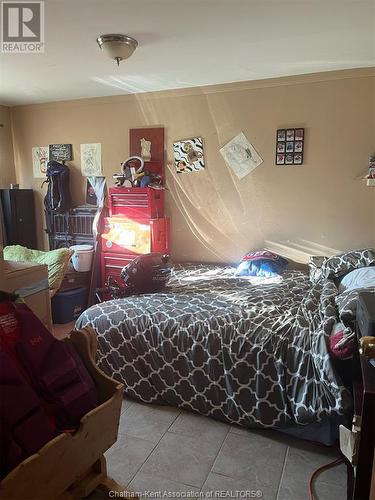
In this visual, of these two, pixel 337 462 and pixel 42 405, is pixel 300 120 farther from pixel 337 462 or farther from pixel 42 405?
pixel 42 405

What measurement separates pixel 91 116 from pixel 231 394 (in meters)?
3.28

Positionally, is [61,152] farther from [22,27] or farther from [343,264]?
[343,264]

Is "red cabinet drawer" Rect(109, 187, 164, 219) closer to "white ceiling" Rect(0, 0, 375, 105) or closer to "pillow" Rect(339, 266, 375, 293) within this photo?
"white ceiling" Rect(0, 0, 375, 105)

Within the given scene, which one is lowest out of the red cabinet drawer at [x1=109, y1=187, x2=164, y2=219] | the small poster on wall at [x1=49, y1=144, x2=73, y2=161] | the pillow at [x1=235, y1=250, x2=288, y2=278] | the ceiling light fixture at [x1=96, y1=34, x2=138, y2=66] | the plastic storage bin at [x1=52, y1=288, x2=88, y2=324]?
the plastic storage bin at [x1=52, y1=288, x2=88, y2=324]

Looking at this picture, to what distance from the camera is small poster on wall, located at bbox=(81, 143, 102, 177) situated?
13.4ft

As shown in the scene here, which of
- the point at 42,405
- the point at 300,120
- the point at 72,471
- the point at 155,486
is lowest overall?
the point at 155,486

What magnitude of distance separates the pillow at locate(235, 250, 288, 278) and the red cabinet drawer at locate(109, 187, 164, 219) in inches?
41.0

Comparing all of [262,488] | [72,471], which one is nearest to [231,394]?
[262,488]

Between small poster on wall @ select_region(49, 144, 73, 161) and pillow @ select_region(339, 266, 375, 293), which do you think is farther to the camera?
small poster on wall @ select_region(49, 144, 73, 161)

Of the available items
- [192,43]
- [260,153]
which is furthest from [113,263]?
[192,43]

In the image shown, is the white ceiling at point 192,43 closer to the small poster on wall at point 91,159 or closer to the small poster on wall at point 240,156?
the small poster on wall at point 240,156

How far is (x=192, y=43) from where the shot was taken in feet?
8.04

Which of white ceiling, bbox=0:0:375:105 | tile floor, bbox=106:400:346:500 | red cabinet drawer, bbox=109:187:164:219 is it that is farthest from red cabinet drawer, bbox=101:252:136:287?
tile floor, bbox=106:400:346:500

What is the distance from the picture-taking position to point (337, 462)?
69.9 inches
